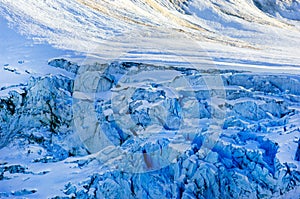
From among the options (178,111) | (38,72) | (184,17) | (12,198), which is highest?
(184,17)

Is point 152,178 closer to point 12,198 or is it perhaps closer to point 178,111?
point 178,111

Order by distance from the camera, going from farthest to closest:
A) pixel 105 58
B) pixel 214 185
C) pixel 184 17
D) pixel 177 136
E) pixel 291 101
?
pixel 184 17
pixel 105 58
pixel 291 101
pixel 177 136
pixel 214 185

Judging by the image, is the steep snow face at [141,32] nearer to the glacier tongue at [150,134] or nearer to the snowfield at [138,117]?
the snowfield at [138,117]

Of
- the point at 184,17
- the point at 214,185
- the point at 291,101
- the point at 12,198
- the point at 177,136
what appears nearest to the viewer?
the point at 12,198

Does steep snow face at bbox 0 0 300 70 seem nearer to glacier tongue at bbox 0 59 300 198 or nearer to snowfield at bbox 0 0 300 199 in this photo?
snowfield at bbox 0 0 300 199

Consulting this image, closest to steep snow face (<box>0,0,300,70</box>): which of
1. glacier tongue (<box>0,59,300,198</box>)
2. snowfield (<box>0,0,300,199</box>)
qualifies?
snowfield (<box>0,0,300,199</box>)

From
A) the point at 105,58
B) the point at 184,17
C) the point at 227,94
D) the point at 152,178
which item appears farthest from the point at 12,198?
the point at 184,17
